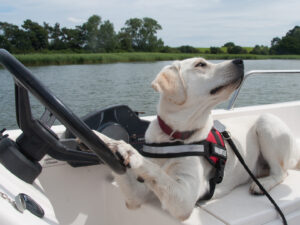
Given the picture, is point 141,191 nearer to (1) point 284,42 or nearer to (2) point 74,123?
(2) point 74,123

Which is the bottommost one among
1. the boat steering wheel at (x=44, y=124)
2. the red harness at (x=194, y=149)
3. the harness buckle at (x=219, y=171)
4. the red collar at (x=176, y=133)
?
the harness buckle at (x=219, y=171)

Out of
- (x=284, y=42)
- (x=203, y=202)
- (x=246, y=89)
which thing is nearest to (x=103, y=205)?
(x=203, y=202)

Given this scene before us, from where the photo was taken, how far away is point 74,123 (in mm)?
1231

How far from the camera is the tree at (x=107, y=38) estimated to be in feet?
178

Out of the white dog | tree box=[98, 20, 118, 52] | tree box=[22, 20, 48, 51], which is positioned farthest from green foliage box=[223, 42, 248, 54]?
tree box=[98, 20, 118, 52]

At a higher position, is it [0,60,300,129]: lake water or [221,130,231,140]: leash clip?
[221,130,231,140]: leash clip

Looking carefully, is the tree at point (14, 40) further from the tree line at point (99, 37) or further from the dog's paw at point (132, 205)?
the dog's paw at point (132, 205)

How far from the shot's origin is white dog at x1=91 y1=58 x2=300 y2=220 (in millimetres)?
1765

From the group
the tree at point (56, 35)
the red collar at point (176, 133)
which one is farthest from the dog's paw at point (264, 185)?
the tree at point (56, 35)

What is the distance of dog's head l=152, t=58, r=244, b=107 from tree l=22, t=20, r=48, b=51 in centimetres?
3587

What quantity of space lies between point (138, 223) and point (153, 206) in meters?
0.21

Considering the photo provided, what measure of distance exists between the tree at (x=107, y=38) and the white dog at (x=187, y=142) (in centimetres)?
5175

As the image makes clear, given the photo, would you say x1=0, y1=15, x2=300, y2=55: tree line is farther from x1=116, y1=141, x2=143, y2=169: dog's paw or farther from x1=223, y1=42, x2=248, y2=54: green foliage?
x1=116, y1=141, x2=143, y2=169: dog's paw

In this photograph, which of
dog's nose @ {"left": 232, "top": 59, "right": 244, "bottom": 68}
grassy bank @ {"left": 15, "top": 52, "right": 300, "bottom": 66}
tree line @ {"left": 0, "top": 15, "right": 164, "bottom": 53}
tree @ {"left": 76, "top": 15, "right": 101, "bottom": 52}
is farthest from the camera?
tree @ {"left": 76, "top": 15, "right": 101, "bottom": 52}
